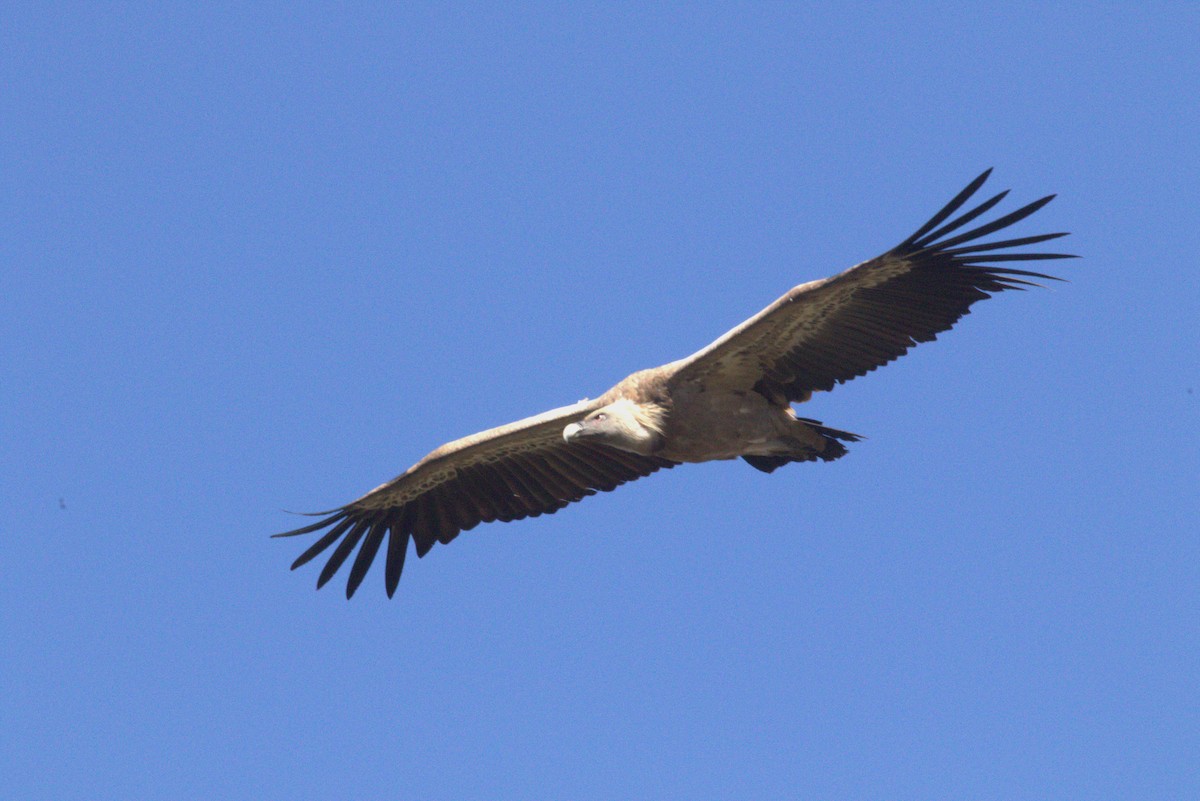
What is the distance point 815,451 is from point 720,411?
35.5 inches

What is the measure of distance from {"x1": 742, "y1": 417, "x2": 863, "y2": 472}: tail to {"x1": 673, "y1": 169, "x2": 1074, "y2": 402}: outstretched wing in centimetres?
29

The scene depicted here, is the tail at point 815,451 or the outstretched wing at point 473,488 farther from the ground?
the outstretched wing at point 473,488

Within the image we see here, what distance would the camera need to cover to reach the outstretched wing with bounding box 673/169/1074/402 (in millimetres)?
11961

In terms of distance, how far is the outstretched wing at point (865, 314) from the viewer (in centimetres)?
1196

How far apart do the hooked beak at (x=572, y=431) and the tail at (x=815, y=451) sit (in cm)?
150

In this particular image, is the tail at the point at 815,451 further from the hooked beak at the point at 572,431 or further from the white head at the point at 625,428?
the hooked beak at the point at 572,431

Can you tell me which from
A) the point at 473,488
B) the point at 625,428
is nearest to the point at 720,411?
the point at 625,428

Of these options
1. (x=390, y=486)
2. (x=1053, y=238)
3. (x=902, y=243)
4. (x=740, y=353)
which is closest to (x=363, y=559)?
(x=390, y=486)

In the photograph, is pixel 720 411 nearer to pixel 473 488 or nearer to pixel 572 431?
pixel 572 431

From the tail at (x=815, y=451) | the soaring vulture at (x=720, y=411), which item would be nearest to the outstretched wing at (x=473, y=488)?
the soaring vulture at (x=720, y=411)

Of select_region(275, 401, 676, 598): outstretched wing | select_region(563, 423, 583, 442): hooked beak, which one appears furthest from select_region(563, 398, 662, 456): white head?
select_region(275, 401, 676, 598): outstretched wing

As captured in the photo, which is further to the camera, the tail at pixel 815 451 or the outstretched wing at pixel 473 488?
the outstretched wing at pixel 473 488

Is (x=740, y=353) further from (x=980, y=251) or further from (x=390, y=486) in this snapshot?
(x=390, y=486)

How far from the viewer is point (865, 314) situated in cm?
1247
